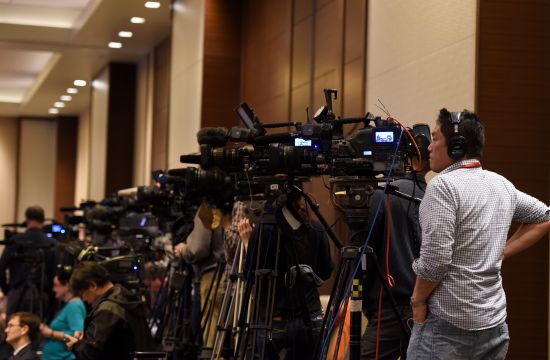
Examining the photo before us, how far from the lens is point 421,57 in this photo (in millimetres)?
5227

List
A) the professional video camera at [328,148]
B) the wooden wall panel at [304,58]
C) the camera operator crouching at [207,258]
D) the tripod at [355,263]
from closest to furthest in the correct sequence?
the tripod at [355,263]
the professional video camera at [328,148]
the camera operator crouching at [207,258]
the wooden wall panel at [304,58]

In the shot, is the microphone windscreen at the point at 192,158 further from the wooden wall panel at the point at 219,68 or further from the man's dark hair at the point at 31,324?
the wooden wall panel at the point at 219,68

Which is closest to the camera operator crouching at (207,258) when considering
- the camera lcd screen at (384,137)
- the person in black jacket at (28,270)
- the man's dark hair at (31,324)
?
the man's dark hair at (31,324)

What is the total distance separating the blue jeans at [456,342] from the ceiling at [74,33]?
8180mm

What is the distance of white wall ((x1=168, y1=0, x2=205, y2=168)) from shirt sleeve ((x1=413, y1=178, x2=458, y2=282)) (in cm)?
644

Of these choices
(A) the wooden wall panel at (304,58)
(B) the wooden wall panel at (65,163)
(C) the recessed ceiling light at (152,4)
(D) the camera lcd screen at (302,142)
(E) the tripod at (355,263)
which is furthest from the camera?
(B) the wooden wall panel at (65,163)

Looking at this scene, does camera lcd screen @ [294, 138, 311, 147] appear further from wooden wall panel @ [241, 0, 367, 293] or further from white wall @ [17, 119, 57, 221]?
white wall @ [17, 119, 57, 221]

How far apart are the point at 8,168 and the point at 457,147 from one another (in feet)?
59.7

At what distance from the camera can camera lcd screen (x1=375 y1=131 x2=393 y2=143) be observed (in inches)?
134

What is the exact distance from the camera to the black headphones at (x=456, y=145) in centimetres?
288

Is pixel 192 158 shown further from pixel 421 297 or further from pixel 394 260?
pixel 421 297

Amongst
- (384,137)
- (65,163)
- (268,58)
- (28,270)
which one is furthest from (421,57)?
(65,163)

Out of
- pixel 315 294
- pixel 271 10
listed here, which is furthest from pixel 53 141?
pixel 315 294

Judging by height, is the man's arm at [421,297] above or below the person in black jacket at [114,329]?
above
